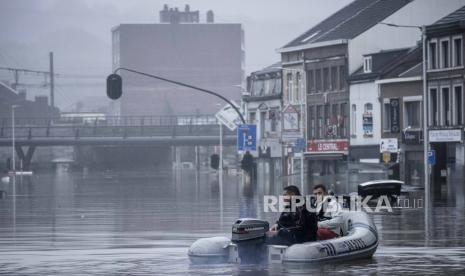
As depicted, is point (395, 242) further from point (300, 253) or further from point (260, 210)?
point (260, 210)

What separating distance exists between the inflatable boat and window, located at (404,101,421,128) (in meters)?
59.8

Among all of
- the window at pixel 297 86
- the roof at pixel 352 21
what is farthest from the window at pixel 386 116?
the window at pixel 297 86

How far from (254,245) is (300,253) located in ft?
4.19

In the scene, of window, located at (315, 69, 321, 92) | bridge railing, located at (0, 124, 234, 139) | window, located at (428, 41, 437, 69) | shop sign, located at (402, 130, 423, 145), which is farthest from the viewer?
bridge railing, located at (0, 124, 234, 139)

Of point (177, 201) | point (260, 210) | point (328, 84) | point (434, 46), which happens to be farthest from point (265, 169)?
point (260, 210)

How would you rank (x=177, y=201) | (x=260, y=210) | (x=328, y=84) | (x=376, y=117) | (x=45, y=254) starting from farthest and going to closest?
(x=328, y=84) < (x=376, y=117) < (x=177, y=201) < (x=260, y=210) < (x=45, y=254)

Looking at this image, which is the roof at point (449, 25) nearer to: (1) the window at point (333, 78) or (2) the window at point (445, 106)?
(2) the window at point (445, 106)

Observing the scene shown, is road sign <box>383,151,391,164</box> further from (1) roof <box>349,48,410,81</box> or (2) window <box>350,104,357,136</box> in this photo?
(2) window <box>350,104,357,136</box>

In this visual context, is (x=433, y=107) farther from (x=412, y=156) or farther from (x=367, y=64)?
(x=367, y=64)

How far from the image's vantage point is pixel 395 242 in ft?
111

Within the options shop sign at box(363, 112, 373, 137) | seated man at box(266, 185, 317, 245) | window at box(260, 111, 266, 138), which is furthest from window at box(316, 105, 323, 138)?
seated man at box(266, 185, 317, 245)

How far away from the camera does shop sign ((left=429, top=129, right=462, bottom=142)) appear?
80.0m

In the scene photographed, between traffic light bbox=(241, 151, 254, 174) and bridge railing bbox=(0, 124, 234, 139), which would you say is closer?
traffic light bbox=(241, 151, 254, 174)

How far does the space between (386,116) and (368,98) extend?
14.8 feet
